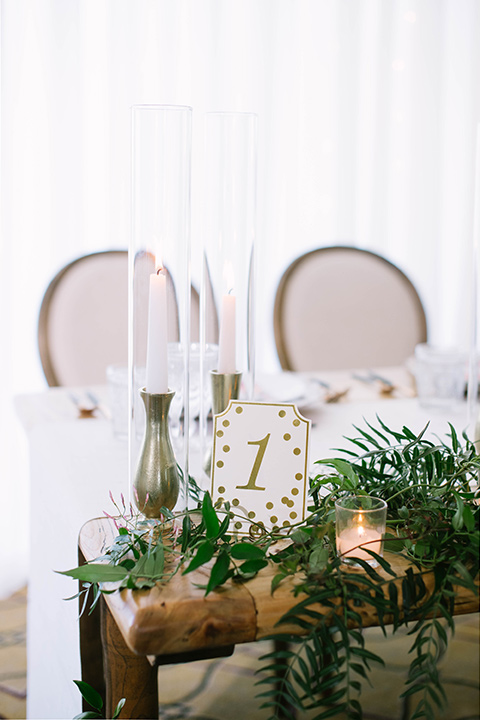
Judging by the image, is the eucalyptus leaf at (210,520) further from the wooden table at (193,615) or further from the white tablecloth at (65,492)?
the white tablecloth at (65,492)

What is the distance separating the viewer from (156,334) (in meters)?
0.82

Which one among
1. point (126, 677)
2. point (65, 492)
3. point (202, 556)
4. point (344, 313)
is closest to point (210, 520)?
point (202, 556)

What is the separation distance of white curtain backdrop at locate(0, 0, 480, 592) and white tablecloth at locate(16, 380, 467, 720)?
0.82 metres

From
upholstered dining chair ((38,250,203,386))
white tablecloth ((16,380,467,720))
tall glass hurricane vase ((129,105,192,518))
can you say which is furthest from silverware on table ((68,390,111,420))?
tall glass hurricane vase ((129,105,192,518))

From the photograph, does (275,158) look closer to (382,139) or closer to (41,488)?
(382,139)

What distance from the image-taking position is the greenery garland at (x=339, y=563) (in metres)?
0.60

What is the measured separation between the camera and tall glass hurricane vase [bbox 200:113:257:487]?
3.07 feet

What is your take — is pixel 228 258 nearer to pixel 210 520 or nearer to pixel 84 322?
pixel 210 520

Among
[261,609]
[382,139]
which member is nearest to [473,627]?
[261,609]

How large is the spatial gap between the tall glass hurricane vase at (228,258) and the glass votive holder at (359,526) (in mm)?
292

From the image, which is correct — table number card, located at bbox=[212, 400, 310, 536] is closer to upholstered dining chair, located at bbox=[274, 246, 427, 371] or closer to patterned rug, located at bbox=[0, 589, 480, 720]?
patterned rug, located at bbox=[0, 589, 480, 720]

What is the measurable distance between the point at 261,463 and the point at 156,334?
178mm

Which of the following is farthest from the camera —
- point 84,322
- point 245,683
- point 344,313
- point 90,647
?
point 344,313

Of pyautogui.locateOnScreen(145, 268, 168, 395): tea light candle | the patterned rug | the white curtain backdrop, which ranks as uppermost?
the white curtain backdrop
